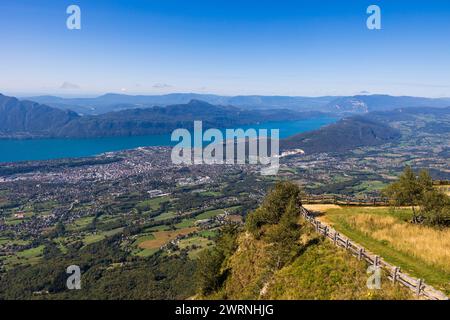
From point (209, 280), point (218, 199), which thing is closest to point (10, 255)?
point (218, 199)

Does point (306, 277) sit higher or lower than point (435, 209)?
lower

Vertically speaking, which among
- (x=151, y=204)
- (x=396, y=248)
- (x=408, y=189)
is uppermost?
(x=408, y=189)

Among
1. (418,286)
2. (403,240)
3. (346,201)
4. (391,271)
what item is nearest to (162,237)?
(346,201)

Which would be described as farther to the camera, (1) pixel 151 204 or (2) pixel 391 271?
(1) pixel 151 204

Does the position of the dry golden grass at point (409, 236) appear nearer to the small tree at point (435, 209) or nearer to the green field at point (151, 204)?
the small tree at point (435, 209)

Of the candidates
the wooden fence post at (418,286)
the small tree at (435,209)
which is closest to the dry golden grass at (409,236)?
the small tree at (435,209)

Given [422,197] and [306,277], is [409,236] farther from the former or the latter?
[306,277]
